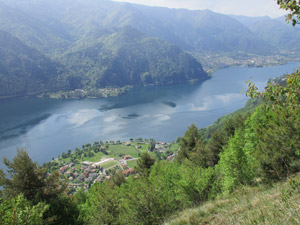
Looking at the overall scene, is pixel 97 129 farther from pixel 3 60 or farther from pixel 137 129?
pixel 3 60

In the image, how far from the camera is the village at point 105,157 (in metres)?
58.1

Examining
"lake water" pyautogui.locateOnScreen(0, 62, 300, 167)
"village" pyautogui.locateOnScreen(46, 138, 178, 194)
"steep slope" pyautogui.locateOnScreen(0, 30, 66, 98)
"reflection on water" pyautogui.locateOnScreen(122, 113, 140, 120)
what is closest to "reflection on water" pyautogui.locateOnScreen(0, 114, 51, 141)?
"lake water" pyautogui.locateOnScreen(0, 62, 300, 167)

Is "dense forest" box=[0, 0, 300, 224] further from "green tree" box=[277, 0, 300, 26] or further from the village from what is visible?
the village

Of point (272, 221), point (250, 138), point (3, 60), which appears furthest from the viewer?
point (3, 60)

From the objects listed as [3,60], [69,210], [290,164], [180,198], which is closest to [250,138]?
[290,164]

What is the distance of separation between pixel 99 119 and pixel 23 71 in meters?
118

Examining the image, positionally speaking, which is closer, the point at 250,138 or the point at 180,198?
the point at 180,198

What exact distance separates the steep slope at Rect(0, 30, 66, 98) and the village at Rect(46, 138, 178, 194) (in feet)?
325

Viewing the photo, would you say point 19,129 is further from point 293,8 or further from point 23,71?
→ point 23,71

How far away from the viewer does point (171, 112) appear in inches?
3728

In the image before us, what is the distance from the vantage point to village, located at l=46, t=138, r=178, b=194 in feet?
191

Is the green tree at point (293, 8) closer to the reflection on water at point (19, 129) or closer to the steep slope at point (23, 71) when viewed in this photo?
the reflection on water at point (19, 129)

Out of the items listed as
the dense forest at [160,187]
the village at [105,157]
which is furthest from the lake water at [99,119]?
the dense forest at [160,187]

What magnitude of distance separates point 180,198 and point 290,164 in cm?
597
